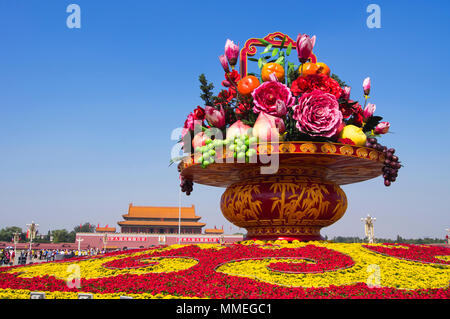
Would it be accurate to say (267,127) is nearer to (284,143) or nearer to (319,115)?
(284,143)

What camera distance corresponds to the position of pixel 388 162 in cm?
649

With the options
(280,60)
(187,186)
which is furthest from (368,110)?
(187,186)

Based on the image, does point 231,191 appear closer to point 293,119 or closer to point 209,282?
point 293,119

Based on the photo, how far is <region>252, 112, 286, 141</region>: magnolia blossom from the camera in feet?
18.6

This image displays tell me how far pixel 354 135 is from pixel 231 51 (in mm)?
2587

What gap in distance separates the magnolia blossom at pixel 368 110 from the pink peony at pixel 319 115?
142cm

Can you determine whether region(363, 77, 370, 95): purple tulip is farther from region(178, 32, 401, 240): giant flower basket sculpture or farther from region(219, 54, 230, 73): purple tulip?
region(219, 54, 230, 73): purple tulip

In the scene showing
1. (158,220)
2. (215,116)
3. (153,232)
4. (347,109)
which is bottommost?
(153,232)

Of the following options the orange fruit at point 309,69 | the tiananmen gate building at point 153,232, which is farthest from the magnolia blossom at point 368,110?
the tiananmen gate building at point 153,232

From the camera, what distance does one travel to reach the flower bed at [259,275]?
3.90 metres

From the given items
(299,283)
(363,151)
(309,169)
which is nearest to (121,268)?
(299,283)

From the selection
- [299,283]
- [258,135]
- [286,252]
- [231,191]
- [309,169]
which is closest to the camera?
[299,283]

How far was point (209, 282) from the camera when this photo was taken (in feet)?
14.1
